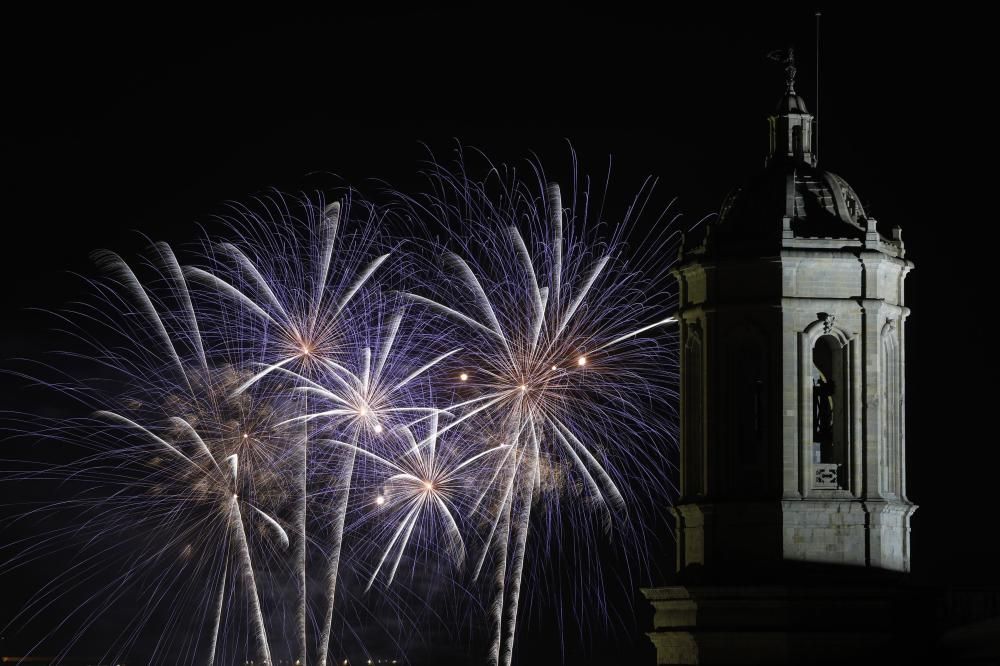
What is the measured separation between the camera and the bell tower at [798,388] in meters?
51.8

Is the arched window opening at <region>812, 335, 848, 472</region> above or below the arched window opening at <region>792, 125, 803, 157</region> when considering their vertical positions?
below

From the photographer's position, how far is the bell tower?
51.8 metres

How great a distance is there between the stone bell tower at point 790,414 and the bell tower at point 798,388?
0.03 metres

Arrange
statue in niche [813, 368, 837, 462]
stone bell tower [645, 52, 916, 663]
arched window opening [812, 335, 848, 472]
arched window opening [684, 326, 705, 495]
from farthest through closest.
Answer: arched window opening [684, 326, 705, 495] < statue in niche [813, 368, 837, 462] < arched window opening [812, 335, 848, 472] < stone bell tower [645, 52, 916, 663]

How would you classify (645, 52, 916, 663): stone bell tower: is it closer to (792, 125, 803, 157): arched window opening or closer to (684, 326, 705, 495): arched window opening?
(684, 326, 705, 495): arched window opening

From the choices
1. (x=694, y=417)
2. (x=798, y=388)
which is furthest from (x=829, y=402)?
(x=694, y=417)

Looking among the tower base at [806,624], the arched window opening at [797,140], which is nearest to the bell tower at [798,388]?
the tower base at [806,624]

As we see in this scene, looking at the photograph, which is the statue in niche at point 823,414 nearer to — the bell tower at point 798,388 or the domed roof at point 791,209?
the bell tower at point 798,388

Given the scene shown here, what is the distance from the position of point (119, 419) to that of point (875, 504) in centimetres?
2340

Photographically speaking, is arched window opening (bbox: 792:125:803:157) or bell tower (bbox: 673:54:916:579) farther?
arched window opening (bbox: 792:125:803:157)

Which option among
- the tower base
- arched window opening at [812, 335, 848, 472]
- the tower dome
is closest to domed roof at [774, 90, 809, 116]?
the tower dome

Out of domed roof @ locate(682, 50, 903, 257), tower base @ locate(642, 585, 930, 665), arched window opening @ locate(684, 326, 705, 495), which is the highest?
domed roof @ locate(682, 50, 903, 257)

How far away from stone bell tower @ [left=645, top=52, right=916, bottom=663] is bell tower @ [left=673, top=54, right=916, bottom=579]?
0.11 feet

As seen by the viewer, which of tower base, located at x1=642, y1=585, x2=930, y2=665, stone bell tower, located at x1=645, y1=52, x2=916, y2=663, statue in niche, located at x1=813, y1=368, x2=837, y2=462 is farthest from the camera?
statue in niche, located at x1=813, y1=368, x2=837, y2=462
